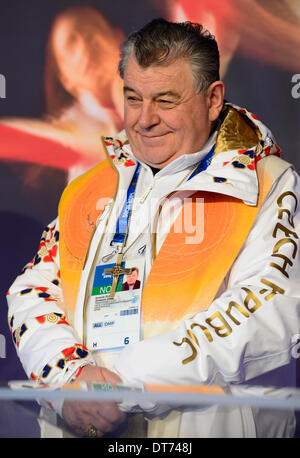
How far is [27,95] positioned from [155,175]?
1.20 m

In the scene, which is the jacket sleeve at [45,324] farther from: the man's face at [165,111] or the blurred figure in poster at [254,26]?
the blurred figure in poster at [254,26]

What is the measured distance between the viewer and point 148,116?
207 cm

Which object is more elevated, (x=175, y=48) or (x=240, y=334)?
(x=175, y=48)

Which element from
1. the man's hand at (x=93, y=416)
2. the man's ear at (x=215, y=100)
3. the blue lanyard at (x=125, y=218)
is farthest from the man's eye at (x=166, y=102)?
the man's hand at (x=93, y=416)

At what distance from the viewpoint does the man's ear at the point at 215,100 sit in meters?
2.15

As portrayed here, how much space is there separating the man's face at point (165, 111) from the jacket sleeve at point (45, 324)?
17.6 inches

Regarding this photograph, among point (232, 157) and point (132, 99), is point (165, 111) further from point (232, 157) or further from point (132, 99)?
point (232, 157)

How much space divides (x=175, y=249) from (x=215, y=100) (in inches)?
19.5

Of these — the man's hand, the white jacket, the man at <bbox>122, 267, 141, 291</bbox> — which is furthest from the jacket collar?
the man's hand

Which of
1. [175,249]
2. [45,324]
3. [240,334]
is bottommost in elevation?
[45,324]

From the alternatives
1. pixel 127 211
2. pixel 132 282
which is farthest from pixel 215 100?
pixel 132 282

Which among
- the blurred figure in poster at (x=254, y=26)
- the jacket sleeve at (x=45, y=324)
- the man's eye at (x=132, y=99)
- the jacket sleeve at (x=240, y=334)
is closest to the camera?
the jacket sleeve at (x=240, y=334)

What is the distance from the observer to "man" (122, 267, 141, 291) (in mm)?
2016
